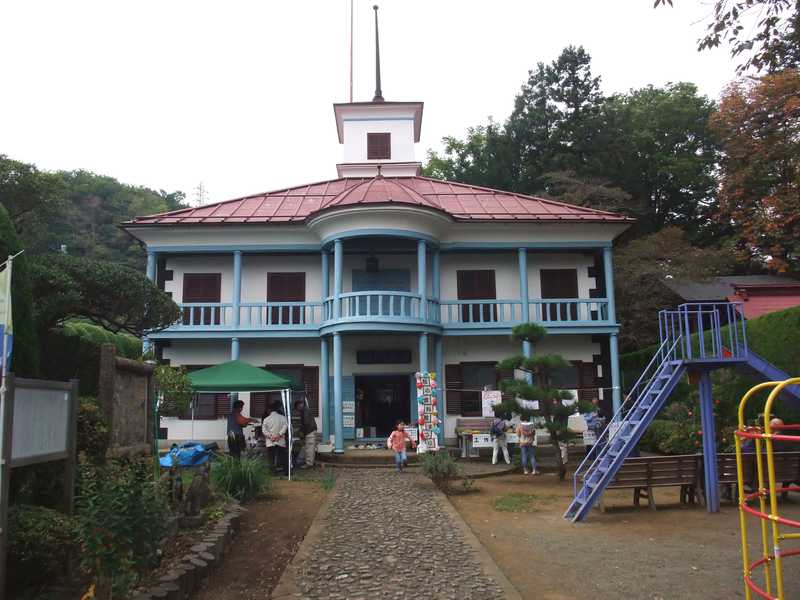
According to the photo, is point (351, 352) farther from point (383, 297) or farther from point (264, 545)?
point (264, 545)

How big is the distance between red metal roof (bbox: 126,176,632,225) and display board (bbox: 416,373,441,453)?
4.98m

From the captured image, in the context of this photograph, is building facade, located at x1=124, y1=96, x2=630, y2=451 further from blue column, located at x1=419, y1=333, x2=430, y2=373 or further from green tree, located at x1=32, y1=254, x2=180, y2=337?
green tree, located at x1=32, y1=254, x2=180, y2=337

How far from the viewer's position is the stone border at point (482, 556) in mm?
5480

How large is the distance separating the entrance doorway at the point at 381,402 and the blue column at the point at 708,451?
10063mm

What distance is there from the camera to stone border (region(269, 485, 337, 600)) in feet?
18.0

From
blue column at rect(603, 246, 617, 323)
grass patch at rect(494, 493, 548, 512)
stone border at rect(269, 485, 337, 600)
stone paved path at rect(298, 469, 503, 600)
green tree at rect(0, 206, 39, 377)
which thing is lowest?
grass patch at rect(494, 493, 548, 512)

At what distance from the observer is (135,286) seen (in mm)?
8594

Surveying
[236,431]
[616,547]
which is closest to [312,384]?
[236,431]

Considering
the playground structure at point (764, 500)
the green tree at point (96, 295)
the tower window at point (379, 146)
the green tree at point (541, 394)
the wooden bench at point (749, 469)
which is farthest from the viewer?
the tower window at point (379, 146)

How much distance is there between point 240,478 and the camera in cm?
975

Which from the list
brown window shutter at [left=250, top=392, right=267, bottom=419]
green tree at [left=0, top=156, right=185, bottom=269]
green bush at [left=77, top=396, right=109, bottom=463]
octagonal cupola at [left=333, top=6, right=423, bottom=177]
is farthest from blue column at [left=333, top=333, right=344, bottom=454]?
green tree at [left=0, top=156, right=185, bottom=269]

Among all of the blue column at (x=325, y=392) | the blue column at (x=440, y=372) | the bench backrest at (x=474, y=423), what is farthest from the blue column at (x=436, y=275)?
the bench backrest at (x=474, y=423)

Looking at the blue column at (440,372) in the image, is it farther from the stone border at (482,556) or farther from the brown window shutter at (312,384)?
the stone border at (482,556)

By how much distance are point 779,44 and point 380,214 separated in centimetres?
1046
